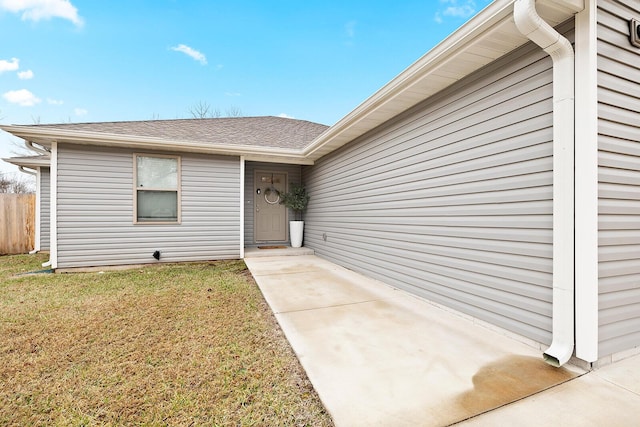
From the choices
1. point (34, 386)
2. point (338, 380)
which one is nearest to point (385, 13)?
point (338, 380)

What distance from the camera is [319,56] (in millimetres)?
11297

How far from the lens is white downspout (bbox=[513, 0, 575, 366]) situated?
178 cm

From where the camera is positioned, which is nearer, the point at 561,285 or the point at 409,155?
the point at 561,285

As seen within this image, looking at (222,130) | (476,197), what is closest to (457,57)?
(476,197)

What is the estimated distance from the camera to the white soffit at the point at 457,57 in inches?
74.4

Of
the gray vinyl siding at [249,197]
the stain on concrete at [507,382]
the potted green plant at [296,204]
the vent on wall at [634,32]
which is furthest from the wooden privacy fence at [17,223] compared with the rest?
the vent on wall at [634,32]

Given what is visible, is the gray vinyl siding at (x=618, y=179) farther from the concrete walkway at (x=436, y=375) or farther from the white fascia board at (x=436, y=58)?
the white fascia board at (x=436, y=58)

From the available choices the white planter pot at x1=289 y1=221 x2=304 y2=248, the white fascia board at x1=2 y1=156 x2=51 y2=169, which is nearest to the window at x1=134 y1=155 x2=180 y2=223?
the white planter pot at x1=289 y1=221 x2=304 y2=248

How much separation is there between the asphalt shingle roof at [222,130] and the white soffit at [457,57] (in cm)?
305

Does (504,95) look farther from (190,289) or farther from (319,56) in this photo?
(319,56)

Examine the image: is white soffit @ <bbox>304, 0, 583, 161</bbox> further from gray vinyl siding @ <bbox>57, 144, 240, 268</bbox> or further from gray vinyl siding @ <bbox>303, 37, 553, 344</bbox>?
gray vinyl siding @ <bbox>57, 144, 240, 268</bbox>

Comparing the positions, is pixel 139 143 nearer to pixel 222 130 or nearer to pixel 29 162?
pixel 222 130

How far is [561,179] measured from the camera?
6.03 ft

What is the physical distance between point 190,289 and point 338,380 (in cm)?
281
